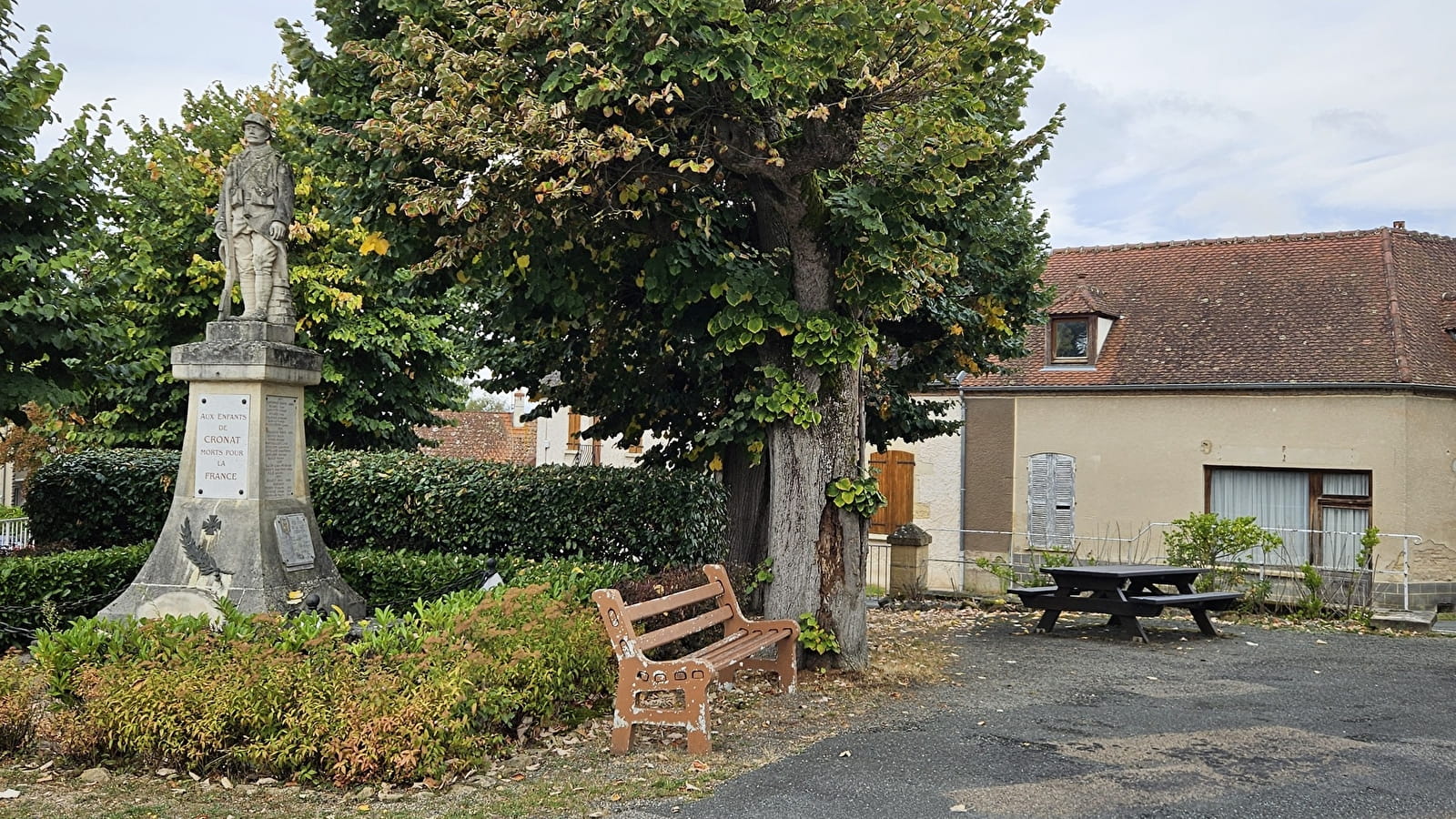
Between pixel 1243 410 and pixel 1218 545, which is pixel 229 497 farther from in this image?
pixel 1243 410

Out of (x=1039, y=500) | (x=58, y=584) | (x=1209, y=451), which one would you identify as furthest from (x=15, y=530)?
(x=1209, y=451)

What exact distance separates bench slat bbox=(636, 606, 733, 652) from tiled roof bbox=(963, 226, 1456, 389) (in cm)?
1049

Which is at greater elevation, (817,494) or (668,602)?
(817,494)

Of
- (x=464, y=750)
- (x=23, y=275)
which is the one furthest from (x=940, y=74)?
(x=23, y=275)

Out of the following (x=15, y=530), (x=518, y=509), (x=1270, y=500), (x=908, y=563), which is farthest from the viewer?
(x=15, y=530)

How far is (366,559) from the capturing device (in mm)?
11469

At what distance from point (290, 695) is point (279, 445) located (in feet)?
10.9

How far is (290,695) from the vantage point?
20.7ft

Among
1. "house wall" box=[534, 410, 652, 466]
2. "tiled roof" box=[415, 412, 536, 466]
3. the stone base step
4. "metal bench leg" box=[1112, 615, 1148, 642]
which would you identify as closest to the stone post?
"metal bench leg" box=[1112, 615, 1148, 642]

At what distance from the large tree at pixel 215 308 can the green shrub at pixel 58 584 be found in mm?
7292

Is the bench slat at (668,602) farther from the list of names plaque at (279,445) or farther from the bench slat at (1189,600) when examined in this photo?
the bench slat at (1189,600)

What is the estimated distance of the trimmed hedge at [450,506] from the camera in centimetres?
1120

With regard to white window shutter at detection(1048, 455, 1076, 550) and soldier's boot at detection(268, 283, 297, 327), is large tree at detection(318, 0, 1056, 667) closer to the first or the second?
soldier's boot at detection(268, 283, 297, 327)

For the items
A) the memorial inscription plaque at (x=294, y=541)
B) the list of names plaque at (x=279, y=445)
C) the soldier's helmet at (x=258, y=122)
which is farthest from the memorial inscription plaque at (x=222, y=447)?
the soldier's helmet at (x=258, y=122)
